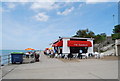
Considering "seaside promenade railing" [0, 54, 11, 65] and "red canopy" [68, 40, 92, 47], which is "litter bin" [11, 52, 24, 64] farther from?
"red canopy" [68, 40, 92, 47]

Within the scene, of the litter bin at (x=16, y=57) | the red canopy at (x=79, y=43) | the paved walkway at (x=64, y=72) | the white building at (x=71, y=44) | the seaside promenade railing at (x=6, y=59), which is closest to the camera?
the paved walkway at (x=64, y=72)

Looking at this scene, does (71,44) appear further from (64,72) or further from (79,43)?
(64,72)

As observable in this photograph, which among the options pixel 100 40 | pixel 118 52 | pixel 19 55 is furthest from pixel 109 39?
pixel 19 55

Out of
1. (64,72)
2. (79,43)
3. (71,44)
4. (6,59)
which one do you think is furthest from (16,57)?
(79,43)

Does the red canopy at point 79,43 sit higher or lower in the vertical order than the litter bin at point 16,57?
higher

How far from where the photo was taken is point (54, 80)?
6707mm

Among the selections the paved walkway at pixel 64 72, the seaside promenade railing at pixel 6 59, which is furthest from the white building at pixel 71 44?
the paved walkway at pixel 64 72

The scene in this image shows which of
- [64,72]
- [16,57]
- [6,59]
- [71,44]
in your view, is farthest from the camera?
[71,44]

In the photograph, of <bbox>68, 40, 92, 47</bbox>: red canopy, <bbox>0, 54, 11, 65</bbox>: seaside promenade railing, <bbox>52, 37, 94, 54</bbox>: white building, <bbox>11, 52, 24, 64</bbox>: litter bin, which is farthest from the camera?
<bbox>52, 37, 94, 54</bbox>: white building

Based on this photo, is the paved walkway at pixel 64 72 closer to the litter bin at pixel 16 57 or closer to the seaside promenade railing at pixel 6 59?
the seaside promenade railing at pixel 6 59

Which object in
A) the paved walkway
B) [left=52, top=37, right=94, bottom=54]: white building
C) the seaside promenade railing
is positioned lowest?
the paved walkway

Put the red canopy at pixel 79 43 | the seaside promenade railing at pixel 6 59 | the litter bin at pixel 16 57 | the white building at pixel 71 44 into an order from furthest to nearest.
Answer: the white building at pixel 71 44, the red canopy at pixel 79 43, the litter bin at pixel 16 57, the seaside promenade railing at pixel 6 59

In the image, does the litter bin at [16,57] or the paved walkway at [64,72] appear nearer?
the paved walkway at [64,72]

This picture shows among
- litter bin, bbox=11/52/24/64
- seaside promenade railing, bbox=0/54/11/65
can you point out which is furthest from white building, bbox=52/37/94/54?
seaside promenade railing, bbox=0/54/11/65
